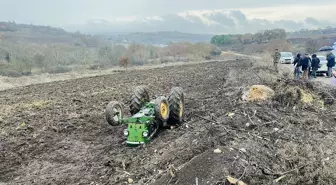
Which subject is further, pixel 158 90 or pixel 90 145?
pixel 158 90

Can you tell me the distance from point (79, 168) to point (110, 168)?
0.79 m

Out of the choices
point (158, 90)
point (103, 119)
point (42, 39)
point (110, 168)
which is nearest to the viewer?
point (110, 168)

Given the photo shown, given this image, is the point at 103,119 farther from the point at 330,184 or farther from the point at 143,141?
the point at 330,184

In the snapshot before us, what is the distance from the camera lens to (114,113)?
33.2 feet

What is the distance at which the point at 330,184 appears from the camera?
5914 mm

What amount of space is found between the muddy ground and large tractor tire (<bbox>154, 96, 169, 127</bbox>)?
14.8 inches

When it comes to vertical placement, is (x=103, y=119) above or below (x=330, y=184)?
below

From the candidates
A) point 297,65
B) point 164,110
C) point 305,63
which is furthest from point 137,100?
A: point 297,65

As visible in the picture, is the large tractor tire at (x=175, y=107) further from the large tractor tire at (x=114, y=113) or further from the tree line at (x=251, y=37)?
the tree line at (x=251, y=37)

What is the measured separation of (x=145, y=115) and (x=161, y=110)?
48cm

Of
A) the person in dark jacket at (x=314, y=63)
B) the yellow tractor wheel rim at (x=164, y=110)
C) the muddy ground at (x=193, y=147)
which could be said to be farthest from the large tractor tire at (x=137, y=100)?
the person in dark jacket at (x=314, y=63)

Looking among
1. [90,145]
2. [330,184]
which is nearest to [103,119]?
[90,145]

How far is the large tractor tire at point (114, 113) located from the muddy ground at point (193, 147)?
536mm

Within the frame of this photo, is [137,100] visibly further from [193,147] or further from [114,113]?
[193,147]
